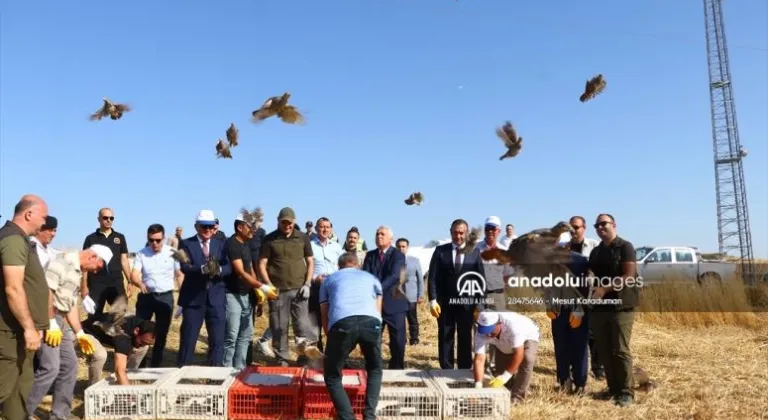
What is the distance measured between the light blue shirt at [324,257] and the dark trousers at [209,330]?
135 centimetres

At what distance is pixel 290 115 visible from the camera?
7438 millimetres

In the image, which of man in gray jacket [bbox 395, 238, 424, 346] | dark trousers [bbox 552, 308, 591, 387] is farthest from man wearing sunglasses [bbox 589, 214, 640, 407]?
man in gray jacket [bbox 395, 238, 424, 346]

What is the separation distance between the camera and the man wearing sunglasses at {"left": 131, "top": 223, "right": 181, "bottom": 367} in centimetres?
637

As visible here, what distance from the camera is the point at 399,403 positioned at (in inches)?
191

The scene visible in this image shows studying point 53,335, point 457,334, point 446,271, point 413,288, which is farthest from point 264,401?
point 413,288

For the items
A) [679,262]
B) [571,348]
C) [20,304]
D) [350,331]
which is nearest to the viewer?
[20,304]

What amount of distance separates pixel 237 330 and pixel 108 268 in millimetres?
1740

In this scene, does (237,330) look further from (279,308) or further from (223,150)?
(223,150)

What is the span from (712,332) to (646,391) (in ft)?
14.5

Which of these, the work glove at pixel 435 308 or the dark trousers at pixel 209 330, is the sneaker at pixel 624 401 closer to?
the work glove at pixel 435 308

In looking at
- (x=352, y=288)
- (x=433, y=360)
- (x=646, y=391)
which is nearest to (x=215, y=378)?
(x=352, y=288)

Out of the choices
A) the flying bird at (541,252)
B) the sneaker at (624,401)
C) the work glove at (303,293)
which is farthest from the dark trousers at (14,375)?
the sneaker at (624,401)

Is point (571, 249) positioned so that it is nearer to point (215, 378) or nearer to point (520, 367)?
point (520, 367)

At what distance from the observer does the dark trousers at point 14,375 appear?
12.5 feet
